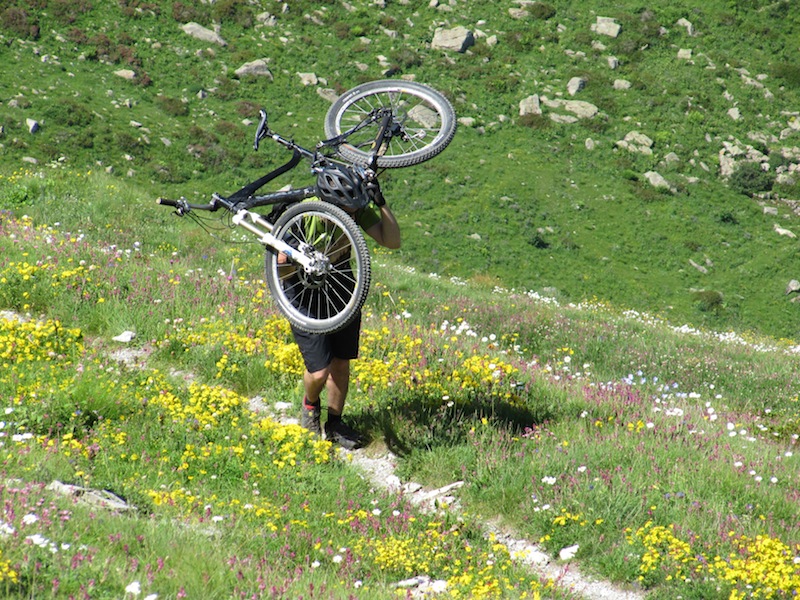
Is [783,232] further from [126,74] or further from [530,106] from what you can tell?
[126,74]

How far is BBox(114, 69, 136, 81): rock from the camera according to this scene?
150ft

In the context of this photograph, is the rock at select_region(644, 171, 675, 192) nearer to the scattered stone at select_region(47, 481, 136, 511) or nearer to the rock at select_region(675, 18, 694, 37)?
the rock at select_region(675, 18, 694, 37)

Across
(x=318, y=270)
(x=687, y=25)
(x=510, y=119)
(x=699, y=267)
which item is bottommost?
(x=699, y=267)

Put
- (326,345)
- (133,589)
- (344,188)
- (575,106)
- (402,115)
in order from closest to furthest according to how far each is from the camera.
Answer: (133,589), (344,188), (326,345), (402,115), (575,106)

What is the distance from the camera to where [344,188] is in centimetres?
671

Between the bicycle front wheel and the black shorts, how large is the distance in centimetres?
18

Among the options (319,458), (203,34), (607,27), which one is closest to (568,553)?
(319,458)

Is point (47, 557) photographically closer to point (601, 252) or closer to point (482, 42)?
point (601, 252)

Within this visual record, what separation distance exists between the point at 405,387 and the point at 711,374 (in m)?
6.78

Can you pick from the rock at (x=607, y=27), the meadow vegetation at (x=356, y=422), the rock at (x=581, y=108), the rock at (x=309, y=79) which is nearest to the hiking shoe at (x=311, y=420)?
the meadow vegetation at (x=356, y=422)

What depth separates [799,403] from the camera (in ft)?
36.1

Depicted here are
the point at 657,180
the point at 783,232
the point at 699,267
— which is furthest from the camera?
the point at 657,180

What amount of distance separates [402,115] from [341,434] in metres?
3.43

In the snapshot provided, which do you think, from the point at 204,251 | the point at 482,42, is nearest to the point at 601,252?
the point at 482,42
